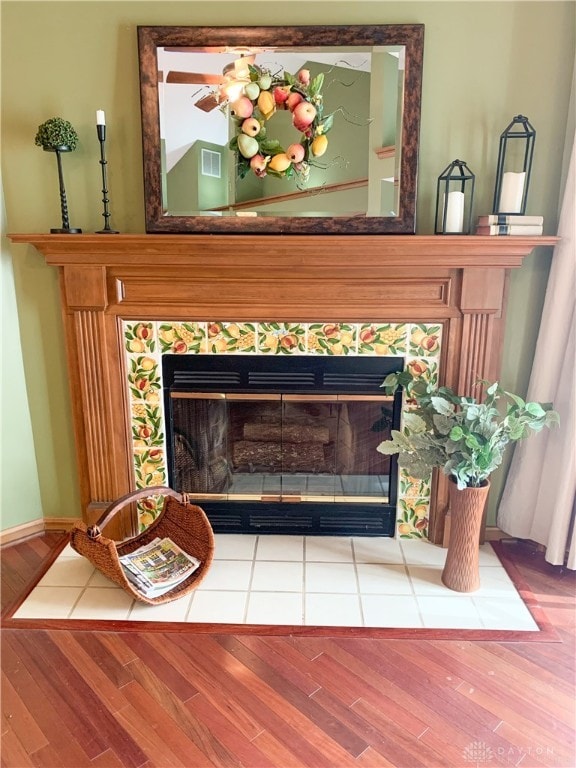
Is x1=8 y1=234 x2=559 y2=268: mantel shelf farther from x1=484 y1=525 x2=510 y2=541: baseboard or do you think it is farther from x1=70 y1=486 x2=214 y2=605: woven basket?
x1=484 y1=525 x2=510 y2=541: baseboard

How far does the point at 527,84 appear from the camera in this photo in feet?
6.76

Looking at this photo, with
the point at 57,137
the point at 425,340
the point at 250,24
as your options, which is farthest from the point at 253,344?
the point at 250,24

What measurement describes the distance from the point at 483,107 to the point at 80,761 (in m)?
2.44

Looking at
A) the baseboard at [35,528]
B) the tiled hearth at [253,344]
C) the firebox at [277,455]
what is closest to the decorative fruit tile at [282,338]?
the tiled hearth at [253,344]

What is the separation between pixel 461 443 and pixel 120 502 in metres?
1.25

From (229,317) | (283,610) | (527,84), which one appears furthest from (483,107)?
(283,610)

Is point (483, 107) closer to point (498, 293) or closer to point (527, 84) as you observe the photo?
point (527, 84)

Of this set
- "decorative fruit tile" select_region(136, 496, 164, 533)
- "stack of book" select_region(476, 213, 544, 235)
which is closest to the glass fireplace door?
"decorative fruit tile" select_region(136, 496, 164, 533)

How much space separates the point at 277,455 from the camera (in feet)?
8.31

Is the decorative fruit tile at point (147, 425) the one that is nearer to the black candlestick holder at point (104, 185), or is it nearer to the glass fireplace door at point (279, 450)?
the glass fireplace door at point (279, 450)

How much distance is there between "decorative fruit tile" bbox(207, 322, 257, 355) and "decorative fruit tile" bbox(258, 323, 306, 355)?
4 cm

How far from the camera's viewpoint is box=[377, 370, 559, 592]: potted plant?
6.33ft

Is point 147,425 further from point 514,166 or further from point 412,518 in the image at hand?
point 514,166

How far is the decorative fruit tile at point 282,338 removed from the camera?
2277 millimetres
